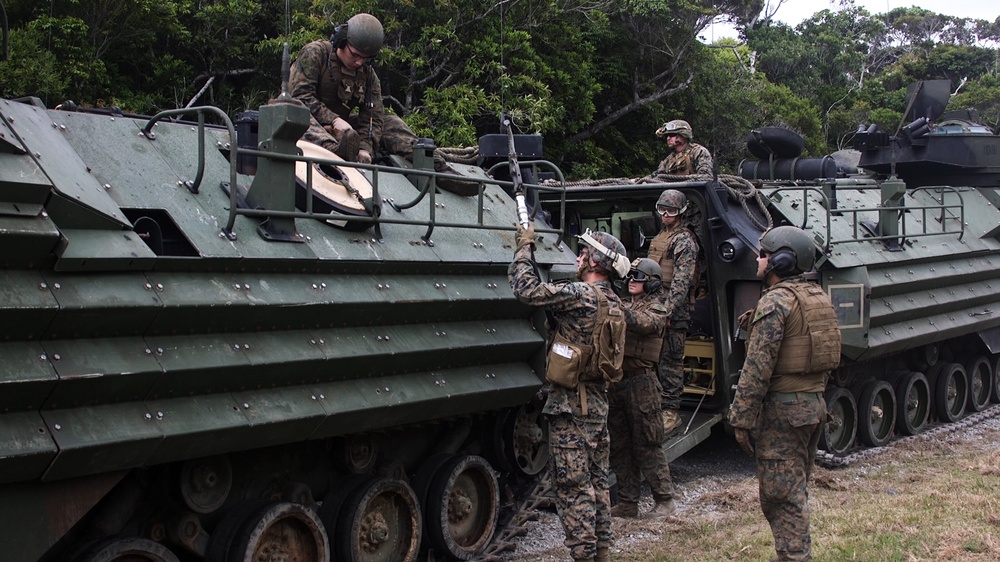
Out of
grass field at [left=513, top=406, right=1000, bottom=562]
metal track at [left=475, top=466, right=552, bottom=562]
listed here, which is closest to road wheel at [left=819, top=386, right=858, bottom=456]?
grass field at [left=513, top=406, right=1000, bottom=562]

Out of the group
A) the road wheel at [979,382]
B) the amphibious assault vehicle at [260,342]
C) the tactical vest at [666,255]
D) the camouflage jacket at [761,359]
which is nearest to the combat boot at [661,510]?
the amphibious assault vehicle at [260,342]

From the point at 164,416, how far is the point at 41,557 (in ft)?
2.66

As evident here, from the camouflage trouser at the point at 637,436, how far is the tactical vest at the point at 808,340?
219 centimetres

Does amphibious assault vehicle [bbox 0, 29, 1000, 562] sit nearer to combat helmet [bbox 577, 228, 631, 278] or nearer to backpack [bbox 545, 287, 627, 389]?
backpack [bbox 545, 287, 627, 389]

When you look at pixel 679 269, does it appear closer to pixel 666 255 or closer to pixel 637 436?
pixel 666 255

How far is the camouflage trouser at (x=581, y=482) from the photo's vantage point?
268 inches

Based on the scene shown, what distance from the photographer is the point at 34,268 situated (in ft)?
16.2

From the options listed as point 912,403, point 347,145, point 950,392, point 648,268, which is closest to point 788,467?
point 648,268

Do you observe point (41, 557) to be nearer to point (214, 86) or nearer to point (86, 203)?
point (86, 203)

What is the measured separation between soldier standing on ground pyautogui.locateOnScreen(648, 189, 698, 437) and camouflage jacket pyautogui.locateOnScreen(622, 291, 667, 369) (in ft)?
2.22

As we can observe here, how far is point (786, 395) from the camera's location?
258 inches

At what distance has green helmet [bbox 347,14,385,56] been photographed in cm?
757

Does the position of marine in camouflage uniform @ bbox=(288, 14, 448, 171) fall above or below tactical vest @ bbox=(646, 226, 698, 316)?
above

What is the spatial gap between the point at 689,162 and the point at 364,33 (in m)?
4.39
